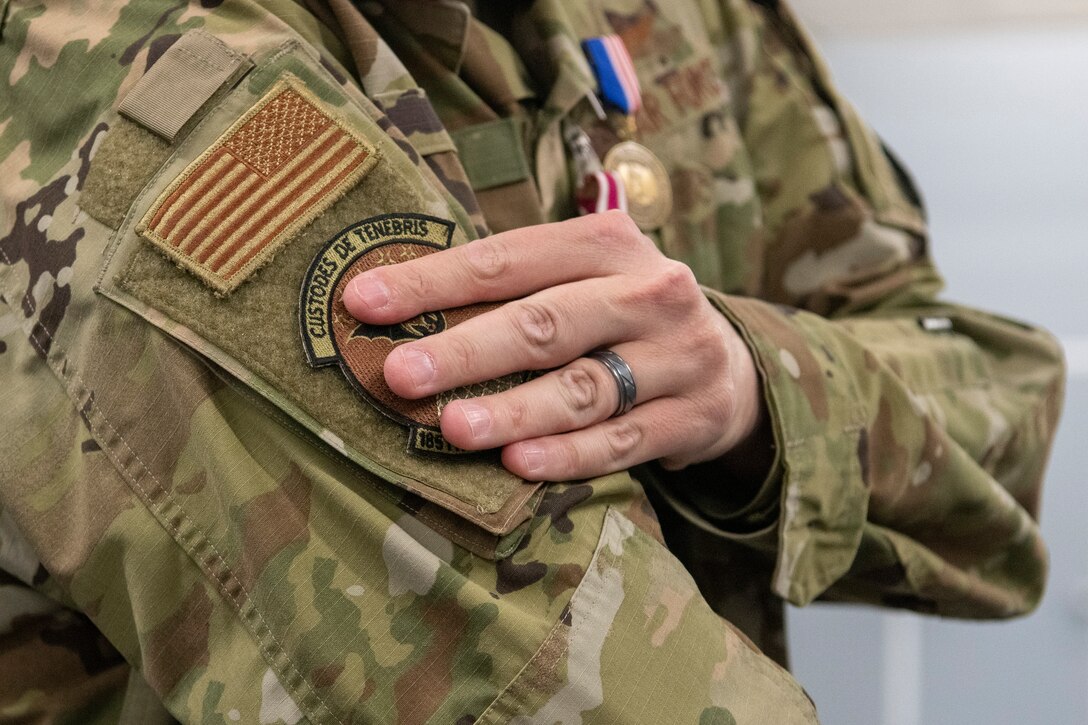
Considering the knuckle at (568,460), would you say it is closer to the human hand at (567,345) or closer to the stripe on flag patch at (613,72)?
the human hand at (567,345)

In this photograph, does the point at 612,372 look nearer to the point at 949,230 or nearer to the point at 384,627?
the point at 384,627

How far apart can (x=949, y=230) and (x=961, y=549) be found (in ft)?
2.96

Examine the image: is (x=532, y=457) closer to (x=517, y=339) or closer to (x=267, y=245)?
(x=517, y=339)

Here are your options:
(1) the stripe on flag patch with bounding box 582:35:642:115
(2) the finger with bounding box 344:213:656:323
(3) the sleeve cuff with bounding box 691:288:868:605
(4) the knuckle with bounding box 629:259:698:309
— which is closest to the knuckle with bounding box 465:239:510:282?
(2) the finger with bounding box 344:213:656:323

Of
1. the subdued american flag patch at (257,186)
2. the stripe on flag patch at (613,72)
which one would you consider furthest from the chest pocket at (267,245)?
the stripe on flag patch at (613,72)

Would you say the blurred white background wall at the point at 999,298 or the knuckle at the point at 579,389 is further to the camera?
the blurred white background wall at the point at 999,298

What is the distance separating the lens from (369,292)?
57 centimetres

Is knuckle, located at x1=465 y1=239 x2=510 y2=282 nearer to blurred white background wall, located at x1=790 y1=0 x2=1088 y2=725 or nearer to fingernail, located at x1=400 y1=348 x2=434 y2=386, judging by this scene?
fingernail, located at x1=400 y1=348 x2=434 y2=386

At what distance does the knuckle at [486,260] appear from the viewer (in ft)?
1.99

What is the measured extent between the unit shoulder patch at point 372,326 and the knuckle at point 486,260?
0.02 metres

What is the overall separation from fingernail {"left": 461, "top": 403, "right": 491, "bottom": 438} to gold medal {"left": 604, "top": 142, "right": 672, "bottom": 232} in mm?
410

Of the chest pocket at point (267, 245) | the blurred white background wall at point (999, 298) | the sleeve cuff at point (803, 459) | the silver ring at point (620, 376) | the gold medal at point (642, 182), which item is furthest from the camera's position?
the blurred white background wall at point (999, 298)

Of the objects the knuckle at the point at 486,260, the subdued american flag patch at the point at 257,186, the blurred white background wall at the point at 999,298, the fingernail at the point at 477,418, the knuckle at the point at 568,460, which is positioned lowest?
the blurred white background wall at the point at 999,298

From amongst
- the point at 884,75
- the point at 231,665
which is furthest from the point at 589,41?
the point at 884,75
